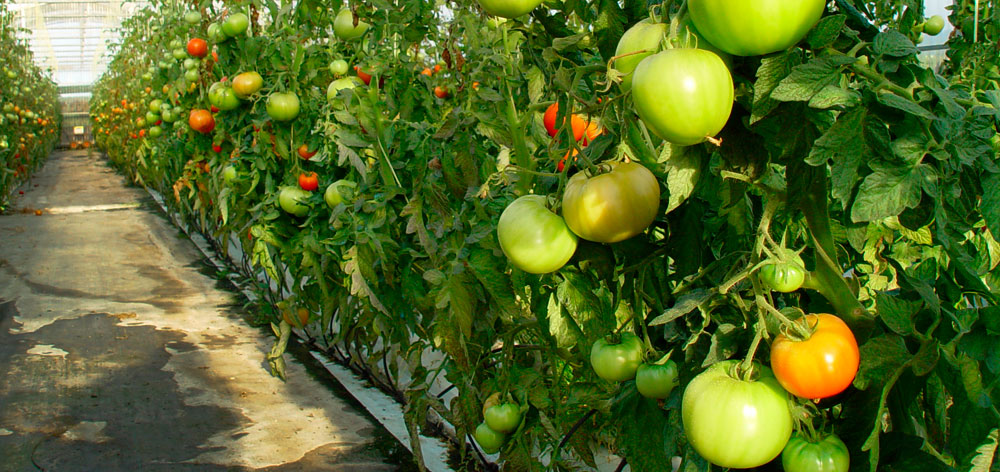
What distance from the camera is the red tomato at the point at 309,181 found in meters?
2.88

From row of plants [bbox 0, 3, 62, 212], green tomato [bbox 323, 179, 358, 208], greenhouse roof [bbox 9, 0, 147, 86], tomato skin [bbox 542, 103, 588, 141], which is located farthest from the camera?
greenhouse roof [bbox 9, 0, 147, 86]

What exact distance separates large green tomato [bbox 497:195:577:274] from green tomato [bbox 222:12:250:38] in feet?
8.25

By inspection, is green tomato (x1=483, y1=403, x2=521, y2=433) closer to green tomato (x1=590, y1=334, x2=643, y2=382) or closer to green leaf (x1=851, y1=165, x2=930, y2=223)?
green tomato (x1=590, y1=334, x2=643, y2=382)

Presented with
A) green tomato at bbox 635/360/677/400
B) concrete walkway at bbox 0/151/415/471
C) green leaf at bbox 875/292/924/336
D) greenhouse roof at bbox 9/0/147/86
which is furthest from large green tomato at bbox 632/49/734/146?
greenhouse roof at bbox 9/0/147/86

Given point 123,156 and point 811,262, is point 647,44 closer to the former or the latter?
point 811,262

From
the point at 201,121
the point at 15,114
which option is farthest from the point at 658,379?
the point at 15,114

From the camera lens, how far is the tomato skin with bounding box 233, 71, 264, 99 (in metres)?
3.03

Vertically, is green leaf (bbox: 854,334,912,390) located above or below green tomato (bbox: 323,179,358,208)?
above

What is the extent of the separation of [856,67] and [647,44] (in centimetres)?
17

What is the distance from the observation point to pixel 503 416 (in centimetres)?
165

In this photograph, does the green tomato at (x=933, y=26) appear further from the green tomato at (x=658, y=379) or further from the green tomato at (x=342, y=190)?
the green tomato at (x=658, y=379)

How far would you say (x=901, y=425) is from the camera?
2.52ft

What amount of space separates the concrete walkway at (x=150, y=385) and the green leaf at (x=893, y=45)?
80.6 inches

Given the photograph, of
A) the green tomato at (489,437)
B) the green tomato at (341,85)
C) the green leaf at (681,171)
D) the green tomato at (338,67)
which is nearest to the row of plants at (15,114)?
the green tomato at (338,67)
